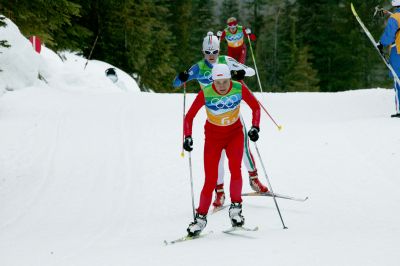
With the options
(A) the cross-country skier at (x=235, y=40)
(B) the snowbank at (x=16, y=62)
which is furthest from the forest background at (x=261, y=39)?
(A) the cross-country skier at (x=235, y=40)

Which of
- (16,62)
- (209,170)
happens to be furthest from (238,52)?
(209,170)

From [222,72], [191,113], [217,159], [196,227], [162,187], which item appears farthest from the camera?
[162,187]

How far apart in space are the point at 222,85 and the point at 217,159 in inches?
34.2

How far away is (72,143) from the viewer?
11695 millimetres

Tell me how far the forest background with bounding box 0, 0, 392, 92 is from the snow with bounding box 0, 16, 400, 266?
28.0ft

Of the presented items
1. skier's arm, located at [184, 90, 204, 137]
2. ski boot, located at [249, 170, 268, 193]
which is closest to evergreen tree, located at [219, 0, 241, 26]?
ski boot, located at [249, 170, 268, 193]

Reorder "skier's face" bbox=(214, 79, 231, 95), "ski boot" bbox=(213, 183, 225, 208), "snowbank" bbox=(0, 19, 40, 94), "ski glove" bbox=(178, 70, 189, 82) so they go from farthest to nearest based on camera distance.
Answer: "snowbank" bbox=(0, 19, 40, 94) → "ski boot" bbox=(213, 183, 225, 208) → "ski glove" bbox=(178, 70, 189, 82) → "skier's face" bbox=(214, 79, 231, 95)

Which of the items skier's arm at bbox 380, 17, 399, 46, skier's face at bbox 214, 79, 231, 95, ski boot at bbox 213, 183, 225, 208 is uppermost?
skier's arm at bbox 380, 17, 399, 46

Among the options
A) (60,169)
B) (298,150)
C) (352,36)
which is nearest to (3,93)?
(60,169)

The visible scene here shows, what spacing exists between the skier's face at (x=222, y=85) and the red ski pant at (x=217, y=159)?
0.48 m

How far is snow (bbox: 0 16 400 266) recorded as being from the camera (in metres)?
5.33

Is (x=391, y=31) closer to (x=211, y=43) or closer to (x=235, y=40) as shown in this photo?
(x=235, y=40)

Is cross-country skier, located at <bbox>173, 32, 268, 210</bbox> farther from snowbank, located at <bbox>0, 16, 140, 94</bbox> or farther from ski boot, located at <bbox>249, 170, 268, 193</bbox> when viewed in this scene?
snowbank, located at <bbox>0, 16, 140, 94</bbox>

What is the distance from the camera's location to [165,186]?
9.24m
